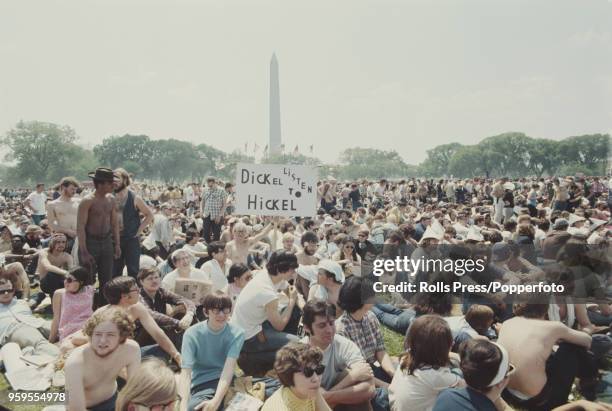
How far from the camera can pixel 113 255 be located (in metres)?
6.14

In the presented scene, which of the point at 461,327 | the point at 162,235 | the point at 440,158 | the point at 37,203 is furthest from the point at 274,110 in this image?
the point at 461,327

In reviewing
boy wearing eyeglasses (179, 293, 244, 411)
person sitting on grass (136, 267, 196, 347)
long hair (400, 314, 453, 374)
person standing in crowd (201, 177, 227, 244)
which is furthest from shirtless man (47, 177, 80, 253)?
long hair (400, 314, 453, 374)

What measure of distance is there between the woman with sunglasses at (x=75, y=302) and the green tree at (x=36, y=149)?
78154mm

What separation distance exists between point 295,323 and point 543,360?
8.27 feet

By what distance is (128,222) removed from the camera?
6547mm

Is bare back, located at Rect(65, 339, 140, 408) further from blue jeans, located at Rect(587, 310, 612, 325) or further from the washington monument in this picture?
the washington monument

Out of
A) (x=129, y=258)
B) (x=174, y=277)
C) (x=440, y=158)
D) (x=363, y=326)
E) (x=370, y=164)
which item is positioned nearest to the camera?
(x=363, y=326)

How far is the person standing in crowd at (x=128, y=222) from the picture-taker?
6508 mm

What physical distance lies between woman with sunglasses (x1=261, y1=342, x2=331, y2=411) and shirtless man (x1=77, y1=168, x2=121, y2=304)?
358 cm

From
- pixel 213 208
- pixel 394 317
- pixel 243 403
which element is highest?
pixel 213 208

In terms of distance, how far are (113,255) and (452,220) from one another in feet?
27.6

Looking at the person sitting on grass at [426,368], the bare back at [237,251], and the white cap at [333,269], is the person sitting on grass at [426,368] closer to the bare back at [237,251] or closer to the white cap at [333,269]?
the white cap at [333,269]

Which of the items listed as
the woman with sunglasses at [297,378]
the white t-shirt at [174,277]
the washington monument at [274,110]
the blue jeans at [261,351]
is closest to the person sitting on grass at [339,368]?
the woman with sunglasses at [297,378]

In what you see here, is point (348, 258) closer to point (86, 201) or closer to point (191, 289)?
point (191, 289)
